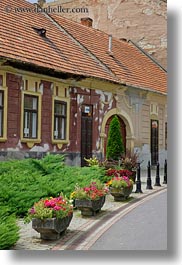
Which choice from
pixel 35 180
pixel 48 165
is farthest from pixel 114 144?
pixel 35 180

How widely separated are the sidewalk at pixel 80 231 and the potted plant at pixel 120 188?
0.15 metres

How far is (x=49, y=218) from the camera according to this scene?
6.12 m

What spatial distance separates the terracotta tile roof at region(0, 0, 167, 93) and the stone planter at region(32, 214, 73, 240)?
17.8 feet

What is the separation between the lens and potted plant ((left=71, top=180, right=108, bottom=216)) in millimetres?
7906

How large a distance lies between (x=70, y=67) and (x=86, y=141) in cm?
239

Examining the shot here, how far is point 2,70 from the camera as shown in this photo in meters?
11.1

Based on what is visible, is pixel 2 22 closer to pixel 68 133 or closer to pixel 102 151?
pixel 68 133

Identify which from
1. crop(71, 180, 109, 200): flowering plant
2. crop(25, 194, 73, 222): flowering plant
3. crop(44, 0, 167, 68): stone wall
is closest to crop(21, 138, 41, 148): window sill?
crop(71, 180, 109, 200): flowering plant

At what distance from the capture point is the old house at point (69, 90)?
11531 millimetres

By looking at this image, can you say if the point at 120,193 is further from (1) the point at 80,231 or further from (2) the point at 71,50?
(2) the point at 71,50

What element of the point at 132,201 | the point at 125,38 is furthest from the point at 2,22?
the point at 125,38

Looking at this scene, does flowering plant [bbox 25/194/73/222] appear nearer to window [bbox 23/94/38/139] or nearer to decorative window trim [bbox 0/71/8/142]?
decorative window trim [bbox 0/71/8/142]

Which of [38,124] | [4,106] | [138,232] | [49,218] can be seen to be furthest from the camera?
[38,124]

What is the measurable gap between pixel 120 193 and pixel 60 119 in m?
4.23
